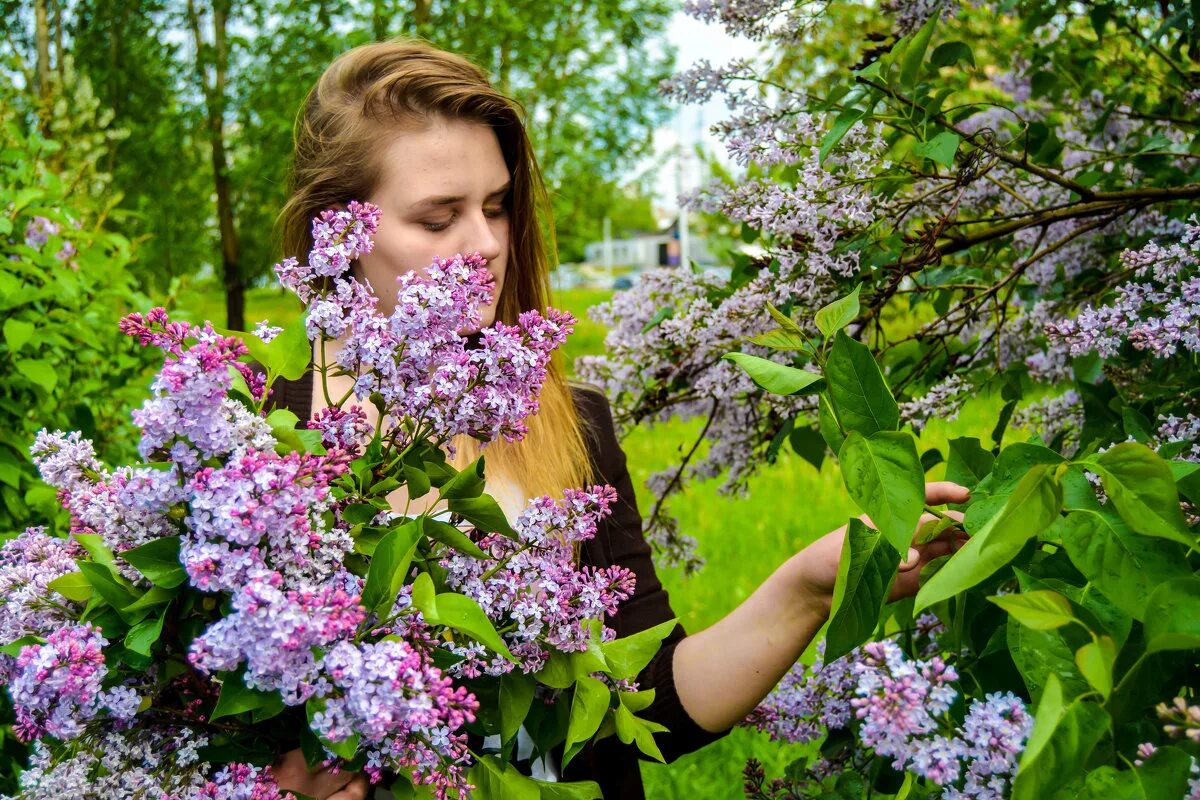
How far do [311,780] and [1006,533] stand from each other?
0.81 meters

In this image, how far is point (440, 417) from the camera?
106cm

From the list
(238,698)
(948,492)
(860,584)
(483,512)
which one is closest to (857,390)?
(860,584)

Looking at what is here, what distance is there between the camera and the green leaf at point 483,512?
3.67 feet

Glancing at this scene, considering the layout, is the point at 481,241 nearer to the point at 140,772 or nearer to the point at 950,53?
the point at 950,53

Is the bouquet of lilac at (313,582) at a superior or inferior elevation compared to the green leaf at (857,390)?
inferior

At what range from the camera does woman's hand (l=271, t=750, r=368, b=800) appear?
1193mm

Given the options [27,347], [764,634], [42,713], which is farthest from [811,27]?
[27,347]

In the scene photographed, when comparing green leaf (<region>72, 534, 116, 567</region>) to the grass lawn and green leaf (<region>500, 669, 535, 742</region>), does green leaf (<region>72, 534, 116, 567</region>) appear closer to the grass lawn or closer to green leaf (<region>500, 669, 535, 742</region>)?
green leaf (<region>500, 669, 535, 742</region>)

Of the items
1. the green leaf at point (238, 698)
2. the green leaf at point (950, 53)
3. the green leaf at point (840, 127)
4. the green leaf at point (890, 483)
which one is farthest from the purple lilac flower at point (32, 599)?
the green leaf at point (950, 53)

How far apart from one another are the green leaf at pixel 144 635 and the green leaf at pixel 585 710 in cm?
45

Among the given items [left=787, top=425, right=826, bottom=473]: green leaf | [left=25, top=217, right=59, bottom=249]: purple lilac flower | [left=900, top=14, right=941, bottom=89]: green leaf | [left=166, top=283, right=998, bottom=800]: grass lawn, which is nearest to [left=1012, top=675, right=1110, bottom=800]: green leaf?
[left=900, top=14, right=941, bottom=89]: green leaf

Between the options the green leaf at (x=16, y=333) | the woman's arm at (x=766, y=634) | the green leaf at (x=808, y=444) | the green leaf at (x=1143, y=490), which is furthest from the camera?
the green leaf at (x=16, y=333)

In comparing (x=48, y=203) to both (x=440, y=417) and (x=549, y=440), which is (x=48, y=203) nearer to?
(x=549, y=440)

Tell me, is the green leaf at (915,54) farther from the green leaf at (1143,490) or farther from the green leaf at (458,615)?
the green leaf at (458,615)
